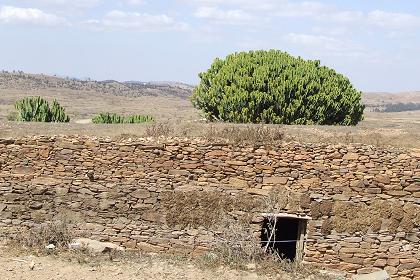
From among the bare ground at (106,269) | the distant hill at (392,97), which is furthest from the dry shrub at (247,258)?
the distant hill at (392,97)

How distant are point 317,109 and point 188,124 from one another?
→ 6214mm

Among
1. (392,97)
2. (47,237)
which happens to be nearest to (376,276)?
(47,237)

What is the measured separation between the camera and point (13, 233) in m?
12.7

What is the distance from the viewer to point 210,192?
41.2ft

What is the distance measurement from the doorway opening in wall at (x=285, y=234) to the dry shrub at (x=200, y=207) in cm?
65

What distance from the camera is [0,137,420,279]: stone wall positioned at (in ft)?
40.3

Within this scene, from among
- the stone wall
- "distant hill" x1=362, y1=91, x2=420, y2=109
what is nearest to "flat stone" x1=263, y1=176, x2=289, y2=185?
the stone wall

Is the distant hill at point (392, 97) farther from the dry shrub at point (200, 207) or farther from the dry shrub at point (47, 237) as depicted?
the dry shrub at point (47, 237)

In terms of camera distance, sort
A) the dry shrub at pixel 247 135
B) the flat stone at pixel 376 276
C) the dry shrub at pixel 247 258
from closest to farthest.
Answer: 1. the dry shrub at pixel 247 258
2. the flat stone at pixel 376 276
3. the dry shrub at pixel 247 135

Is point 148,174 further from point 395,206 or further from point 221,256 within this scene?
point 395,206

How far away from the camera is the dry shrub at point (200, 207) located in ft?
40.9

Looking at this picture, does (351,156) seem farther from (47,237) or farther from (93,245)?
(47,237)

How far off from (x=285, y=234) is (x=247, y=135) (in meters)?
3.52


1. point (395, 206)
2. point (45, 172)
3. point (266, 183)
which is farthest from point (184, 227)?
point (395, 206)
